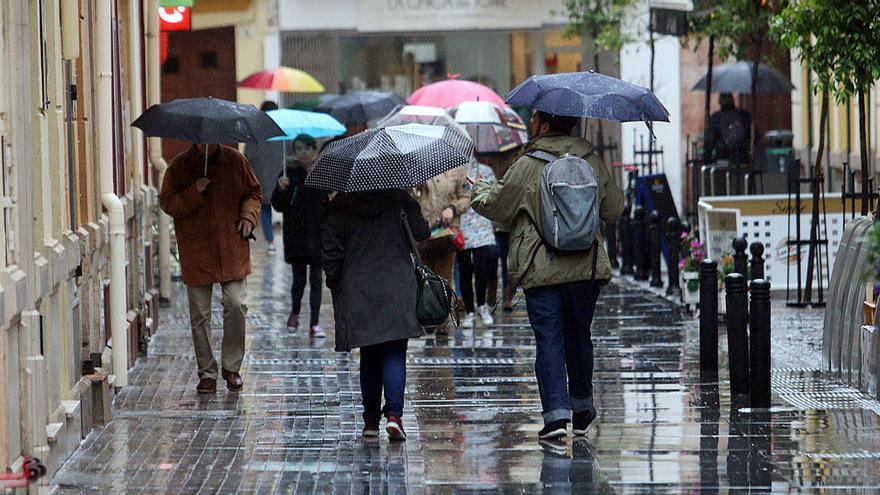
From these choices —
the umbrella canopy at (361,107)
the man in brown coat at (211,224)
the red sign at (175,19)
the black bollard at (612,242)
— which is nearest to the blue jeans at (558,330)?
the man in brown coat at (211,224)

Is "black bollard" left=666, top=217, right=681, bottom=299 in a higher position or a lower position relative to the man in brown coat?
lower

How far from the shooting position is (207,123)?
1083 cm

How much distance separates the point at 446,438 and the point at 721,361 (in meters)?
3.50

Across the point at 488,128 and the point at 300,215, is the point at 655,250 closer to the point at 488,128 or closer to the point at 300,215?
the point at 488,128

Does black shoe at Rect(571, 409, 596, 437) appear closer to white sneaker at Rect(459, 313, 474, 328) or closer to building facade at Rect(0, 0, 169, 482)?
building facade at Rect(0, 0, 169, 482)

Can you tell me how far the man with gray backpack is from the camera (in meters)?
9.13

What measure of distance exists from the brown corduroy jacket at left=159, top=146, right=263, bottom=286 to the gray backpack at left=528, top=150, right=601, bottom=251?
2.61 meters

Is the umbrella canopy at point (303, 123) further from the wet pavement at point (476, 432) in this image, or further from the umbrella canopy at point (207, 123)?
the umbrella canopy at point (207, 123)

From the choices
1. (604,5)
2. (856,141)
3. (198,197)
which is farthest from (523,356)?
(604,5)

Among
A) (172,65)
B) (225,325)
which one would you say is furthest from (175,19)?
(225,325)

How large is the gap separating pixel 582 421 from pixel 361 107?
12.9 meters

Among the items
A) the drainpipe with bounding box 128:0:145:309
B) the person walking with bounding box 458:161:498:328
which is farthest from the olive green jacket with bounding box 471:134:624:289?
the person walking with bounding box 458:161:498:328

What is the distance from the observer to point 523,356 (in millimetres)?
12984

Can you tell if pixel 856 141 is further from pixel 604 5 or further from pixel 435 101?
pixel 604 5
